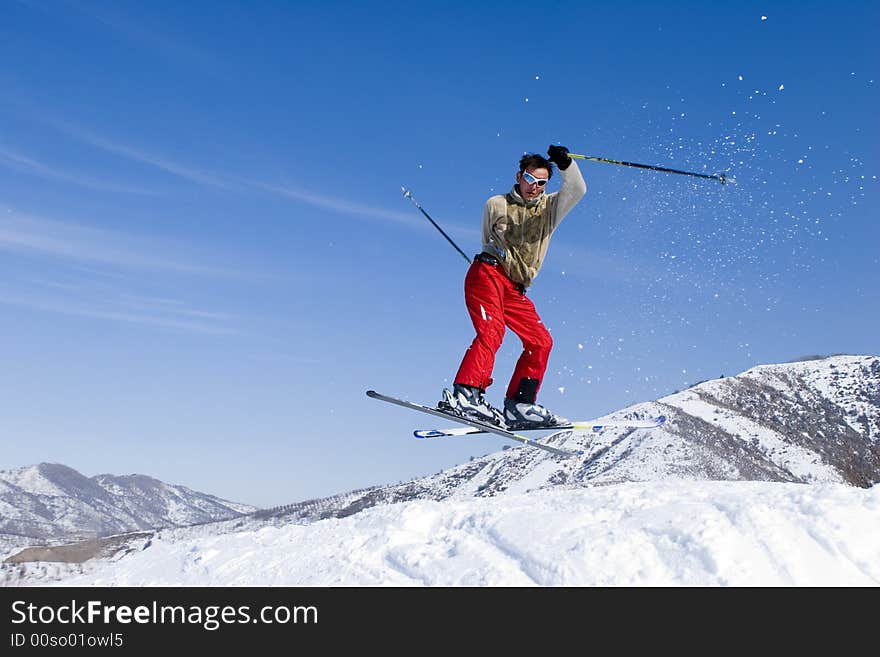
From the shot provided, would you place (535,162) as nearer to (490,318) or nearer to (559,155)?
(559,155)

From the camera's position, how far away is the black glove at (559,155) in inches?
355

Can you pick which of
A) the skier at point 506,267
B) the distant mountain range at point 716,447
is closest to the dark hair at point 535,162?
the skier at point 506,267

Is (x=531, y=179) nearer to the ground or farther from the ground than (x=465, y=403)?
farther from the ground

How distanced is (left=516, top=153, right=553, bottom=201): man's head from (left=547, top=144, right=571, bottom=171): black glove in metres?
0.37

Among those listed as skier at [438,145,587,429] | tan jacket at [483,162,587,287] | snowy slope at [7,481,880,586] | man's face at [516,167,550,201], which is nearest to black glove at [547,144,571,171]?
skier at [438,145,587,429]

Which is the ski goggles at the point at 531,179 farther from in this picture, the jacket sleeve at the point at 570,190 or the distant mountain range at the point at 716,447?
the distant mountain range at the point at 716,447

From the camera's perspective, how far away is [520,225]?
9602mm

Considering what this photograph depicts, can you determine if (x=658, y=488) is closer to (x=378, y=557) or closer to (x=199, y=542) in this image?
(x=378, y=557)

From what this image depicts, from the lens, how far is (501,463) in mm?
81312

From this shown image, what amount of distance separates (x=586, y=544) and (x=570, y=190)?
4089mm

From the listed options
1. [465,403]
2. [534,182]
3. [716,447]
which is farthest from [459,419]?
[716,447]

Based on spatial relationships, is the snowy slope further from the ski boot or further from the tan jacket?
the tan jacket
